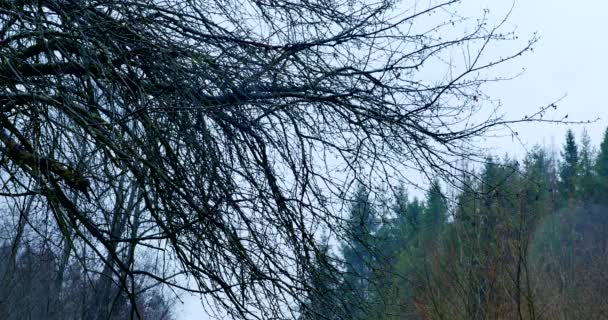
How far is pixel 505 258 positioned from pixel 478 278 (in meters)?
0.47

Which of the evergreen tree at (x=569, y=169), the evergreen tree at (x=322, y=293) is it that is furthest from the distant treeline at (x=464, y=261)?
the evergreen tree at (x=569, y=169)

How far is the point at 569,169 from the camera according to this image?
1332 inches

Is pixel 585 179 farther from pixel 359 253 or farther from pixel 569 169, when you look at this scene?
pixel 359 253

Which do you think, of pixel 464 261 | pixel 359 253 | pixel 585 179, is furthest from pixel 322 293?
pixel 585 179

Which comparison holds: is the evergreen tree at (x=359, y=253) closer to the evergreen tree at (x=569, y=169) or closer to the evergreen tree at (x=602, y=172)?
the evergreen tree at (x=569, y=169)

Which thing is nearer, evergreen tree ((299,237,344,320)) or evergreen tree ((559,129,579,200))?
evergreen tree ((299,237,344,320))

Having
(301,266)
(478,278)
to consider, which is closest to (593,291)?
(478,278)

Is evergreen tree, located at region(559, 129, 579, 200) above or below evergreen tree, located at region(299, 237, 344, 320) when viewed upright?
above

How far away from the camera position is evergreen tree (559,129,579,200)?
30025 mm

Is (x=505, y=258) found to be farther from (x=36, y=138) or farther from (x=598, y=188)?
(x=598, y=188)

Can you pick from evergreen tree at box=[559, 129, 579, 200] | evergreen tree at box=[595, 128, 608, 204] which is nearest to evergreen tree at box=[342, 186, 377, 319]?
evergreen tree at box=[559, 129, 579, 200]

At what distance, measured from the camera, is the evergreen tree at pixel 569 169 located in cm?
3002

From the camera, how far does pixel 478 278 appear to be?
28.8 feet

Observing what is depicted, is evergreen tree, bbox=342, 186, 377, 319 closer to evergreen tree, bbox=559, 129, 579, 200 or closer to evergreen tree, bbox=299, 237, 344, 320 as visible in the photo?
evergreen tree, bbox=299, 237, 344, 320
